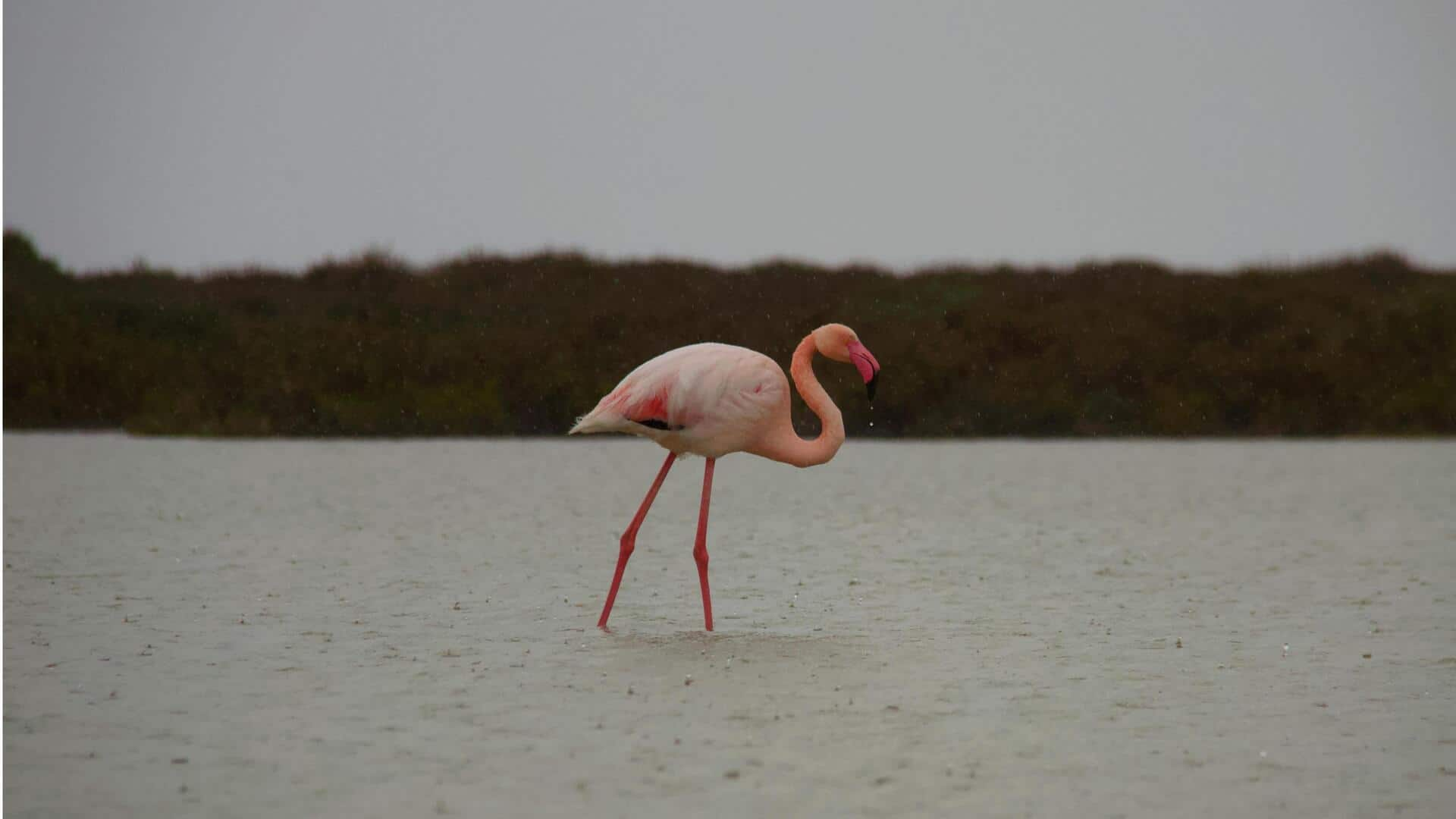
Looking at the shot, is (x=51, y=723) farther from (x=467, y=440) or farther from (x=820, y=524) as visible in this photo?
(x=467, y=440)

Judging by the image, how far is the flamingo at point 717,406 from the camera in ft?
32.1

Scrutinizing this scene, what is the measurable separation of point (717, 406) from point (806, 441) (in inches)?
23.7

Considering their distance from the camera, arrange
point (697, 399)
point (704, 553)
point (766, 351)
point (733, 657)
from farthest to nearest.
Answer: point (766, 351)
point (704, 553)
point (697, 399)
point (733, 657)

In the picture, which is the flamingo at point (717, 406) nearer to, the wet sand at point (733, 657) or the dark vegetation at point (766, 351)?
the wet sand at point (733, 657)

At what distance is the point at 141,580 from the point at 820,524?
6.30 meters

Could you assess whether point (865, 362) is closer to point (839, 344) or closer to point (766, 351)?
Result: point (839, 344)

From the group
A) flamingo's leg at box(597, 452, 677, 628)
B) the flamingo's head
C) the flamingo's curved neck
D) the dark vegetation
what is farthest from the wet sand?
the dark vegetation

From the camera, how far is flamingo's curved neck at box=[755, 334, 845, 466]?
398 inches

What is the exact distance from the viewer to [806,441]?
1009 cm

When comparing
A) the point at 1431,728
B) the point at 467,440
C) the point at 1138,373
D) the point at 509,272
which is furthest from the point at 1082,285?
the point at 1431,728

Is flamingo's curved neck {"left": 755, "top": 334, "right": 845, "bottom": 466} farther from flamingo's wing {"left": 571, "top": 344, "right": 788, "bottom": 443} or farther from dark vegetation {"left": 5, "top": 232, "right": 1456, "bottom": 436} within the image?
dark vegetation {"left": 5, "top": 232, "right": 1456, "bottom": 436}

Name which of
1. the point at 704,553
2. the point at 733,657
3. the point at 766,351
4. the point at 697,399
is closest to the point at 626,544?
the point at 704,553

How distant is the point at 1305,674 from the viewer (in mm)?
8461

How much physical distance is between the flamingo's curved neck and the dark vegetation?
1814 centimetres
